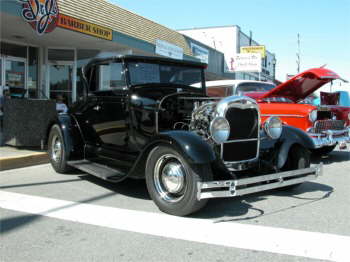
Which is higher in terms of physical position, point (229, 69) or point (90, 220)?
point (229, 69)

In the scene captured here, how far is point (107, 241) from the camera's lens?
9.96ft

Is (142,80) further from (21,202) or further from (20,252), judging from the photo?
(20,252)

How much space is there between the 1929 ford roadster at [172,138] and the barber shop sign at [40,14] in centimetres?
303

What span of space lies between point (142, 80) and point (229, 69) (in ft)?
68.8

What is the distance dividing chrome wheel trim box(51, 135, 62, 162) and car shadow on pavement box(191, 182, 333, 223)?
2958mm

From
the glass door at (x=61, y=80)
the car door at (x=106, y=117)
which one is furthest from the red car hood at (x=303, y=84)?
the glass door at (x=61, y=80)

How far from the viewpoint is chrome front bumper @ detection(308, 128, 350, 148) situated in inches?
263

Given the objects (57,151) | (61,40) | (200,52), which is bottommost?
(57,151)

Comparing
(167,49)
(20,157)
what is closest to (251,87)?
(167,49)

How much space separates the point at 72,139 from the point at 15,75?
23.5 ft

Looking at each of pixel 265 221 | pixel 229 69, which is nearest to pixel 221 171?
pixel 265 221

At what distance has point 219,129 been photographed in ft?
12.7

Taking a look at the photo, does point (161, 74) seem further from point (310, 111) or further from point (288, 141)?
point (310, 111)

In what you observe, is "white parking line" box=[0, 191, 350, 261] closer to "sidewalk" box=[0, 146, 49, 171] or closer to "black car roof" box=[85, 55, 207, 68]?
"black car roof" box=[85, 55, 207, 68]
